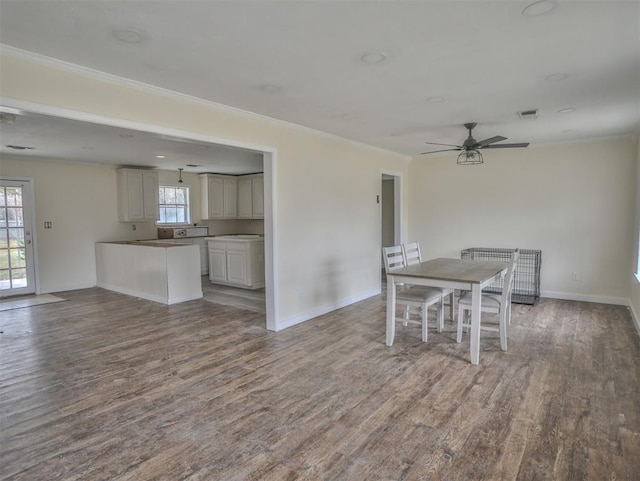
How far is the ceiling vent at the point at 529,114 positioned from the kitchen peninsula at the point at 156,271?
15.8 ft

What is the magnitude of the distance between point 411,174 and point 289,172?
337cm

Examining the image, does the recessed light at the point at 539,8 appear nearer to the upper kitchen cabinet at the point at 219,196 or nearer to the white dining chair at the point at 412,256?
the white dining chair at the point at 412,256

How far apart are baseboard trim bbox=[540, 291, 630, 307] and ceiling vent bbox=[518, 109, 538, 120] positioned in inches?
119

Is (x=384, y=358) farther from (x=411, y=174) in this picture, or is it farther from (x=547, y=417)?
(x=411, y=174)

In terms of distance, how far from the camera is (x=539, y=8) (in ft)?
6.35

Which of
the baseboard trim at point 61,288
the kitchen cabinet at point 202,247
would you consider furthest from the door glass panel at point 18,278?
the kitchen cabinet at point 202,247

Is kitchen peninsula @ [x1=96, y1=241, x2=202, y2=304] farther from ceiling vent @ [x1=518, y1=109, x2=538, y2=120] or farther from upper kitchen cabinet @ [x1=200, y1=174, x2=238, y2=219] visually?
ceiling vent @ [x1=518, y1=109, x2=538, y2=120]

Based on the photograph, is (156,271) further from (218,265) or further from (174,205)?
(174,205)

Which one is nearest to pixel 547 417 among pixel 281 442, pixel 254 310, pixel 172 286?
pixel 281 442

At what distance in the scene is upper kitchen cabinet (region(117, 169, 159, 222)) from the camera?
7102mm

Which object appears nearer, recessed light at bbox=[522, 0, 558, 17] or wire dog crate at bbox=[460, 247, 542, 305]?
recessed light at bbox=[522, 0, 558, 17]

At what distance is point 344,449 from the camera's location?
2146 millimetres

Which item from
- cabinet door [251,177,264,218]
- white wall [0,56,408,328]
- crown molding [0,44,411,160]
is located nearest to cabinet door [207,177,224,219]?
cabinet door [251,177,264,218]

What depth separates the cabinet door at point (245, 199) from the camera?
8.59 metres
